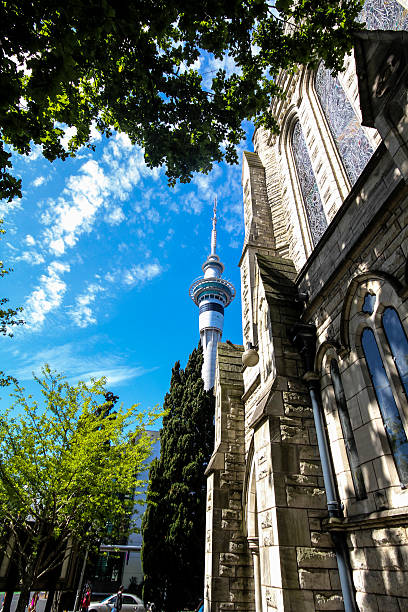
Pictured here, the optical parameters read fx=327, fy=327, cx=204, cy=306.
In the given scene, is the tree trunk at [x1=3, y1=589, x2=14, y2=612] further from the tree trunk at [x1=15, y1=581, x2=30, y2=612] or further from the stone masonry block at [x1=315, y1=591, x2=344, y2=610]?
the stone masonry block at [x1=315, y1=591, x2=344, y2=610]

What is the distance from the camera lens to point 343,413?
15.1 feet

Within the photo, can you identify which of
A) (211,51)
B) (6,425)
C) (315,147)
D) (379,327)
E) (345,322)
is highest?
(315,147)

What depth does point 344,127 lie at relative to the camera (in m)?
7.18

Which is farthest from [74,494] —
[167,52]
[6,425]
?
[167,52]

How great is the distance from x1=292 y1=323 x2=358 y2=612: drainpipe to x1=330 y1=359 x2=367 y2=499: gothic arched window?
329 mm

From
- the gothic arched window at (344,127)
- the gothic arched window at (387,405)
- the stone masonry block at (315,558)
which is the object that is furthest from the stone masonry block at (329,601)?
the gothic arched window at (344,127)

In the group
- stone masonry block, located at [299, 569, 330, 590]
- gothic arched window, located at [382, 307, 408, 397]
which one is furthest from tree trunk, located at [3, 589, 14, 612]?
gothic arched window, located at [382, 307, 408, 397]

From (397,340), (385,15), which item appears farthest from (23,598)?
(385,15)

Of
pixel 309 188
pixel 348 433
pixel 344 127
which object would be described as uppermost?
pixel 309 188

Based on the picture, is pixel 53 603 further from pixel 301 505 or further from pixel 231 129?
pixel 231 129

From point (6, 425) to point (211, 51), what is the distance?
11.8m

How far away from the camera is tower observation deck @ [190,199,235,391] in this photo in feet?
224

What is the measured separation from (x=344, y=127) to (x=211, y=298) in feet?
→ 218

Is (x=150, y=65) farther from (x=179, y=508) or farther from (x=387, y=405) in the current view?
(x=179, y=508)
